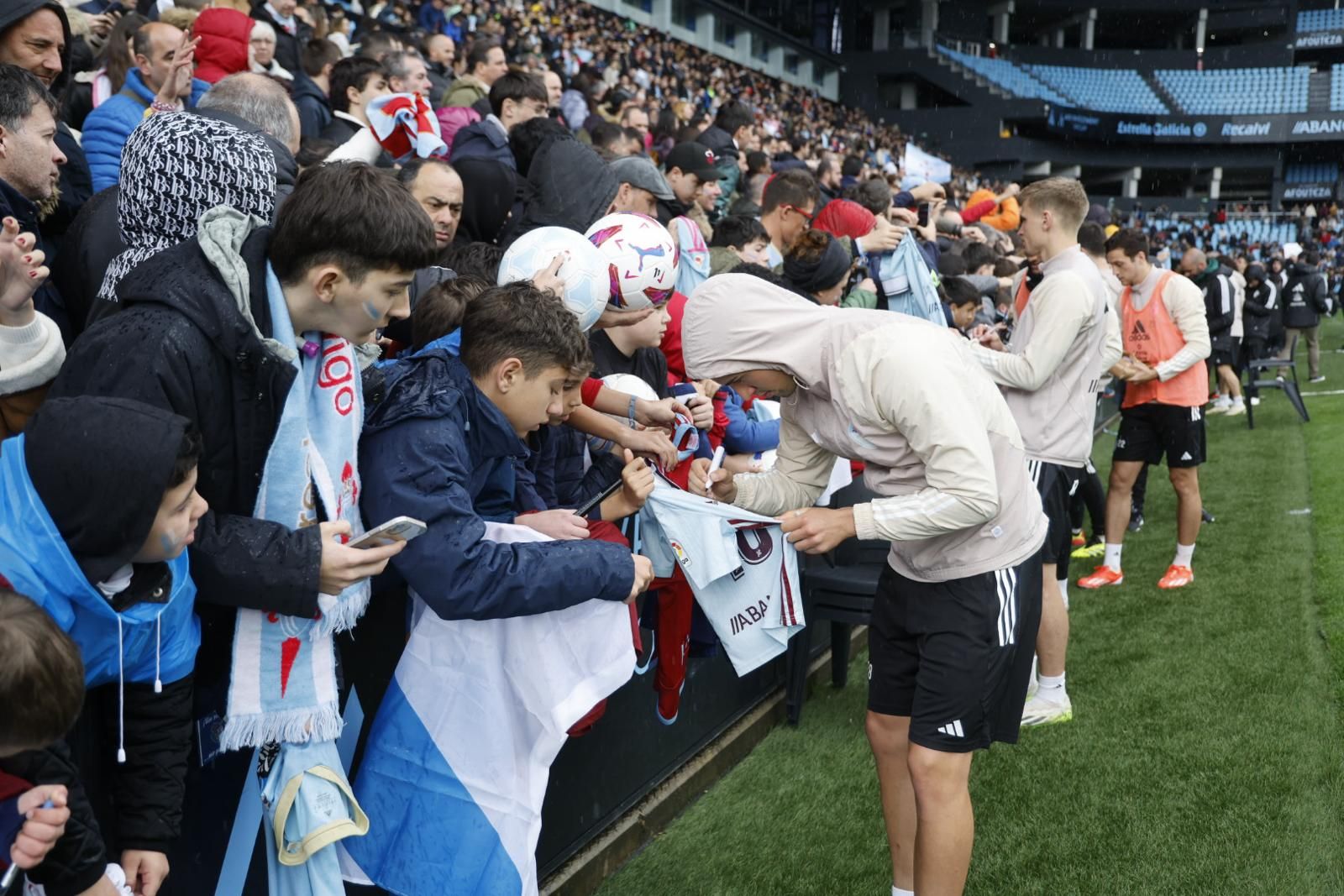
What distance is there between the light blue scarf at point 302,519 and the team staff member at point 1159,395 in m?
5.38

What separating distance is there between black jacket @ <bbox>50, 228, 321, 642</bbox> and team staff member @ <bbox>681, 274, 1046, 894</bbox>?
1.15 meters

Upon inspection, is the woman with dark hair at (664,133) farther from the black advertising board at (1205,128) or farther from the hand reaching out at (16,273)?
the black advertising board at (1205,128)

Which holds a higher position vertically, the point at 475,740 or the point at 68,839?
the point at 68,839

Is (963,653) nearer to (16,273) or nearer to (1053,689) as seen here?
(1053,689)

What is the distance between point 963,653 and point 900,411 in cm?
70

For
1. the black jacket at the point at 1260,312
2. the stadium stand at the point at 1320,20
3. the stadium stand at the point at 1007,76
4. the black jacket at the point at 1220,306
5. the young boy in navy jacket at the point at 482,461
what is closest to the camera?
the young boy in navy jacket at the point at 482,461

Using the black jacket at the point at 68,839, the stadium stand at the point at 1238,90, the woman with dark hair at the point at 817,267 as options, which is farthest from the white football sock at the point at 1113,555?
the stadium stand at the point at 1238,90

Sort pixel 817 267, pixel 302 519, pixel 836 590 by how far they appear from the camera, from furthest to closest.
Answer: pixel 817 267, pixel 836 590, pixel 302 519

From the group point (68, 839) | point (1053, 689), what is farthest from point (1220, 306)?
point (68, 839)

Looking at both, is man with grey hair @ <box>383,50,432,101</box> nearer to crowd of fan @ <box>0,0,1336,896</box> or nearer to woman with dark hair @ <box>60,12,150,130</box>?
woman with dark hair @ <box>60,12,150,130</box>

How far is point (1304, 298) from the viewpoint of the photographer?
56.4 feet

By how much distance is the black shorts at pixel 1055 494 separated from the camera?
15.9ft

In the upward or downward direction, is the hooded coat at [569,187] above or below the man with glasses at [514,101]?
below

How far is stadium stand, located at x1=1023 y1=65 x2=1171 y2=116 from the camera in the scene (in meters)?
44.8
